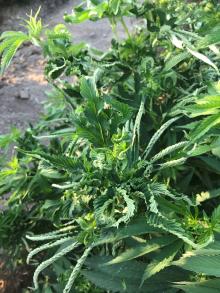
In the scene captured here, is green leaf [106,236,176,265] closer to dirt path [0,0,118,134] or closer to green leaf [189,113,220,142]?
green leaf [189,113,220,142]

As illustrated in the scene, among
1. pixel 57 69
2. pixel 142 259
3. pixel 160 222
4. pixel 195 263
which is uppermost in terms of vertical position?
pixel 57 69

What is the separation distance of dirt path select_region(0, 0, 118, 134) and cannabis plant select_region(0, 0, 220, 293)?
4.03 feet

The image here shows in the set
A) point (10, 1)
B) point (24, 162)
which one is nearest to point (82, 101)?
point (24, 162)

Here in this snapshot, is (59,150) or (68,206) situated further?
(59,150)

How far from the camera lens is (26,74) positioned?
3754mm

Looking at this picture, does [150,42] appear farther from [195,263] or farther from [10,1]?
[10,1]

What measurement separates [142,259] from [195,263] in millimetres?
408

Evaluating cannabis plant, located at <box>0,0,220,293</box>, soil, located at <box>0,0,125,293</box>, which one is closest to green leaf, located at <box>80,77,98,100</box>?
cannabis plant, located at <box>0,0,220,293</box>

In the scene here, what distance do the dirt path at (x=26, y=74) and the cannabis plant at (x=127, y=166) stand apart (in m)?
1.23

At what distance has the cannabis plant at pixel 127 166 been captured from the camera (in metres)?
1.26

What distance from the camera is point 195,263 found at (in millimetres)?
1198

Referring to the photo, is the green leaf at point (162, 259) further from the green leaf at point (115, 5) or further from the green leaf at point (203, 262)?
the green leaf at point (115, 5)

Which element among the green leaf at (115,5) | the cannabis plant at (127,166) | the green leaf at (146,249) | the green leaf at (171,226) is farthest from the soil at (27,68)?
the green leaf at (171,226)

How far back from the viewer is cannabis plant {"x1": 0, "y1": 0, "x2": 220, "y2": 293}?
126 cm
